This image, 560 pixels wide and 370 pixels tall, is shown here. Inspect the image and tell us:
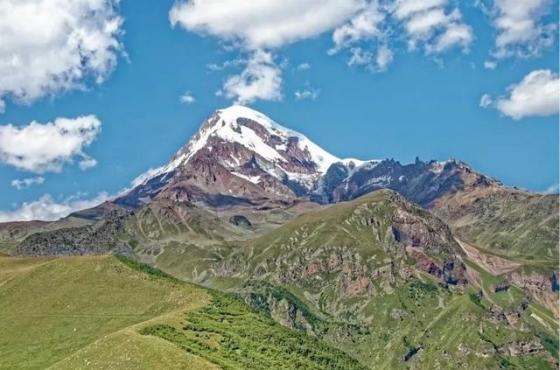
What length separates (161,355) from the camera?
151 m

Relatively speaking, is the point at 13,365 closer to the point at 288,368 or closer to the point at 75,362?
the point at 75,362

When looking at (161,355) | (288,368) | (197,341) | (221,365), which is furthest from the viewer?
(288,368)

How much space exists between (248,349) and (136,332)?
34.2 m

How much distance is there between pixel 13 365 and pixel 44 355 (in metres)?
7.33

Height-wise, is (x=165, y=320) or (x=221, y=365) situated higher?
(x=165, y=320)

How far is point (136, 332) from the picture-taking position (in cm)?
16788

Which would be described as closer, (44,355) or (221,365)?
(221,365)

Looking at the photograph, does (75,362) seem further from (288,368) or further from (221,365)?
(288,368)

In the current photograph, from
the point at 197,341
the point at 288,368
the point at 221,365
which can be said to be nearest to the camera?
the point at 221,365

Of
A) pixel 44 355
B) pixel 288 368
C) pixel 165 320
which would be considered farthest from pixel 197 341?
pixel 44 355

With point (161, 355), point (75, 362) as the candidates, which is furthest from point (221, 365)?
point (75, 362)

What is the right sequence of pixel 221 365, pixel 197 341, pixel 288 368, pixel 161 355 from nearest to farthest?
pixel 161 355
pixel 221 365
pixel 197 341
pixel 288 368

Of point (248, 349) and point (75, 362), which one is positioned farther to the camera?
point (248, 349)

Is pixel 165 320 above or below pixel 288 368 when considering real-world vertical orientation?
above
